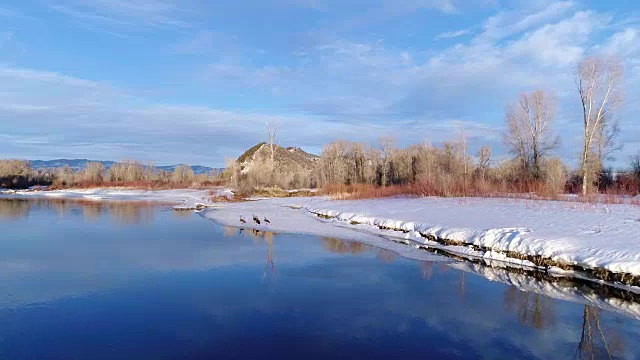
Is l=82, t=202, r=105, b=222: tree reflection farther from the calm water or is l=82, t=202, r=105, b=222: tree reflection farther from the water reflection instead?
the calm water

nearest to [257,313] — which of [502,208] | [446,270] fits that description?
[446,270]

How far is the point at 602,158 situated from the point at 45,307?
42.3 metres

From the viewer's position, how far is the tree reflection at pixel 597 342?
5.77 meters

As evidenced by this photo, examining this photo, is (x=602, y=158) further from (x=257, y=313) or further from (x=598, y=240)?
(x=257, y=313)

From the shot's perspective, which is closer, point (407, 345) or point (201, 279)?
point (407, 345)

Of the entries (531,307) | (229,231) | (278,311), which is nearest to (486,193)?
(229,231)

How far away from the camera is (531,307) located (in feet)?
25.7

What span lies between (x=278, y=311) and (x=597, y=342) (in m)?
5.08

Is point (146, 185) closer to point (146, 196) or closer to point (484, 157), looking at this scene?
point (146, 196)

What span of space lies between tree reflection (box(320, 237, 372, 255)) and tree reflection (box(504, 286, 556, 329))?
5684mm

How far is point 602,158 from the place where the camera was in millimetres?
36625

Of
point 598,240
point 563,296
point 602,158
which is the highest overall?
point 602,158

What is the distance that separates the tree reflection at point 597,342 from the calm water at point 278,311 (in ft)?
0.07

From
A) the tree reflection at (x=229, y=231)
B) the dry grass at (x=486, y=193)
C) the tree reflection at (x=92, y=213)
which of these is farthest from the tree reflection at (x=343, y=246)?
the tree reflection at (x=92, y=213)
